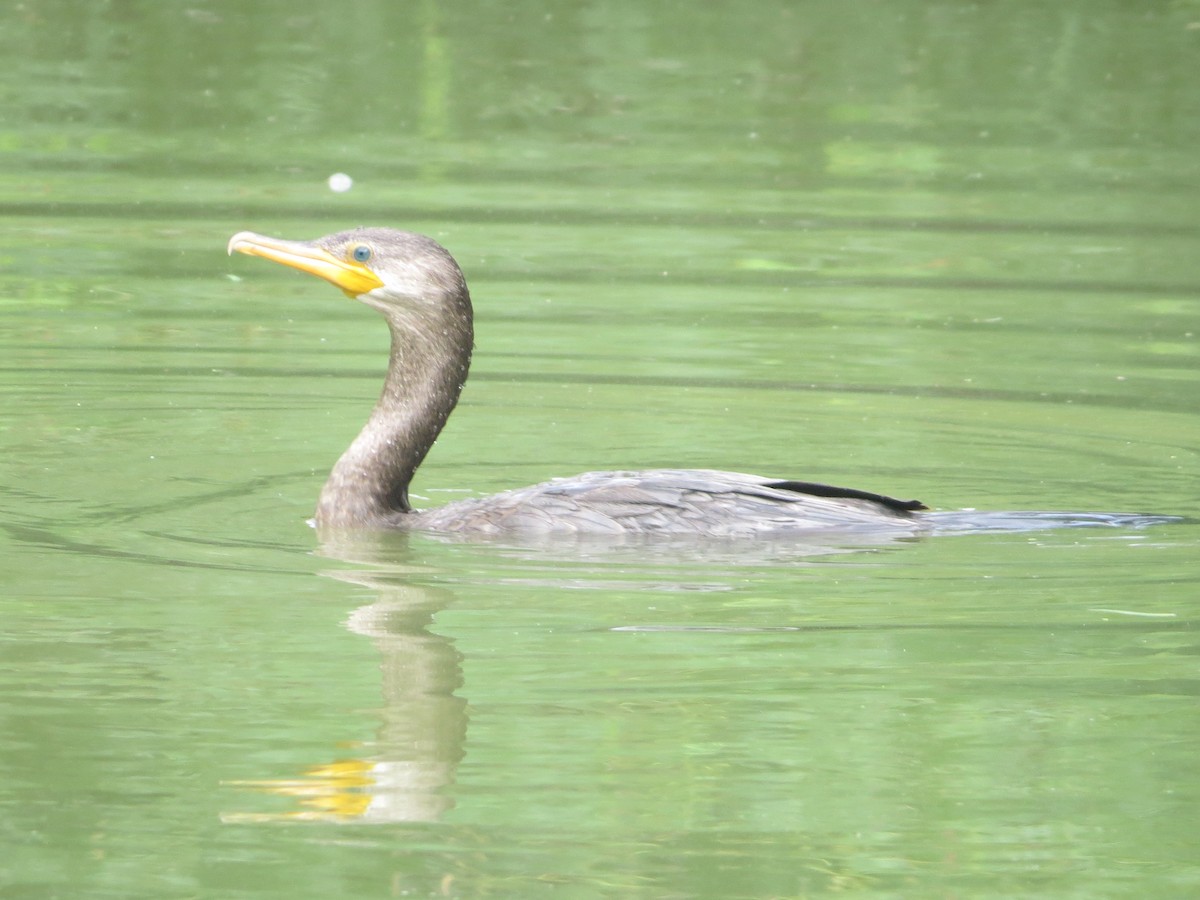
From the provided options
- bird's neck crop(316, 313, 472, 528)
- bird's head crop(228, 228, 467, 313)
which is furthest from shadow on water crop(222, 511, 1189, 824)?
bird's head crop(228, 228, 467, 313)

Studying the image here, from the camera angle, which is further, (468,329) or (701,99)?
(701,99)

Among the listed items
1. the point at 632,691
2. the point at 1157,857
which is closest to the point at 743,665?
the point at 632,691

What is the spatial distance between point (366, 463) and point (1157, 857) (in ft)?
13.2

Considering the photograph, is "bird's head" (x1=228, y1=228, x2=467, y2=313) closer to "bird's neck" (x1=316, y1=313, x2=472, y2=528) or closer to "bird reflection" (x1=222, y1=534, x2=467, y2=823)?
"bird's neck" (x1=316, y1=313, x2=472, y2=528)

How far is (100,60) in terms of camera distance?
68.7ft

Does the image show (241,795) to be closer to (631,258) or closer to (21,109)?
(631,258)

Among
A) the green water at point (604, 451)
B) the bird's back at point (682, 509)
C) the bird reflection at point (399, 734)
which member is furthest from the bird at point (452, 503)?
the bird reflection at point (399, 734)

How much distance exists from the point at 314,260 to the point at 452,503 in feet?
3.29

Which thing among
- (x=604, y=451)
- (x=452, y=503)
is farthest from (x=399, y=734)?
(x=604, y=451)

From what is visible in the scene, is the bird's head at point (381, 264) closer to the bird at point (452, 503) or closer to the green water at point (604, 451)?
the bird at point (452, 503)

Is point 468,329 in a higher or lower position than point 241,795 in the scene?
higher

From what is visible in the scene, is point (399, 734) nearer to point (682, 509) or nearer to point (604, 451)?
point (682, 509)

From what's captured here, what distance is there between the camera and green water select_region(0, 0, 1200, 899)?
5867mm

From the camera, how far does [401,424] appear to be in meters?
9.18
